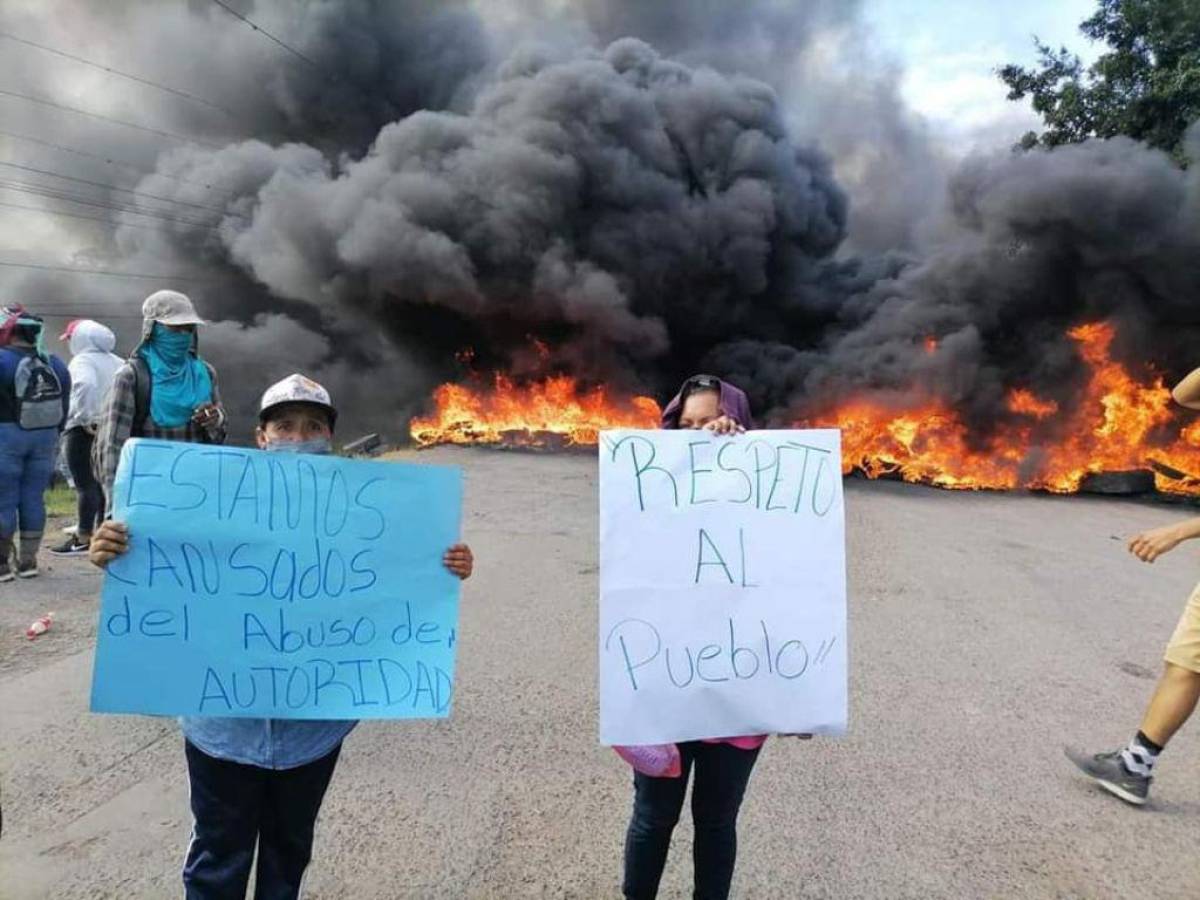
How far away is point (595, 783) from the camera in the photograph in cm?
295

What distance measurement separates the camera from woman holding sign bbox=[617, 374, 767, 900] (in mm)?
1937

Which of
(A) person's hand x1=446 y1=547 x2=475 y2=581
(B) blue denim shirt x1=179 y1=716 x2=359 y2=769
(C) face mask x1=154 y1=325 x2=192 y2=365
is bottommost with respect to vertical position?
(B) blue denim shirt x1=179 y1=716 x2=359 y2=769

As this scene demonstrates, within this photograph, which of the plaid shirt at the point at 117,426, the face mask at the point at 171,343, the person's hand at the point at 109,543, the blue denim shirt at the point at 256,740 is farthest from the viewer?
the face mask at the point at 171,343

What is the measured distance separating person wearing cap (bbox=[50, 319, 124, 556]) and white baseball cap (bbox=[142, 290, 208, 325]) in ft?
10.2

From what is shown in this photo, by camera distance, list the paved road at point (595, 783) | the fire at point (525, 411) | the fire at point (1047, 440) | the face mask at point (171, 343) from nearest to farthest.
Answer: the paved road at point (595, 783) → the face mask at point (171, 343) → the fire at point (1047, 440) → the fire at point (525, 411)

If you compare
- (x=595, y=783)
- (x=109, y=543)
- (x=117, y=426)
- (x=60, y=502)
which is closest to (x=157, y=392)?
(x=117, y=426)

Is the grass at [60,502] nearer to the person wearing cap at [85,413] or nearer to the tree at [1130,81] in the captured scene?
the person wearing cap at [85,413]

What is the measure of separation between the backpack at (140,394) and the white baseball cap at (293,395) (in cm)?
146

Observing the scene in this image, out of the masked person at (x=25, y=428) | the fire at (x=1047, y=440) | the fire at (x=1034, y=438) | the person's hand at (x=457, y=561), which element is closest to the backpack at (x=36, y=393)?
the masked person at (x=25, y=428)

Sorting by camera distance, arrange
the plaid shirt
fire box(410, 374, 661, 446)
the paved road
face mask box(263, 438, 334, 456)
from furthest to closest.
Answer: fire box(410, 374, 661, 446) < the plaid shirt < the paved road < face mask box(263, 438, 334, 456)

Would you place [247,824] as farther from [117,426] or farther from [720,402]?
[117,426]

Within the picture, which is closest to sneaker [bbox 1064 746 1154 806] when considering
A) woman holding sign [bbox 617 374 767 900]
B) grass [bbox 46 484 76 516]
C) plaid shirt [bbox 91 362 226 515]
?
woman holding sign [bbox 617 374 767 900]

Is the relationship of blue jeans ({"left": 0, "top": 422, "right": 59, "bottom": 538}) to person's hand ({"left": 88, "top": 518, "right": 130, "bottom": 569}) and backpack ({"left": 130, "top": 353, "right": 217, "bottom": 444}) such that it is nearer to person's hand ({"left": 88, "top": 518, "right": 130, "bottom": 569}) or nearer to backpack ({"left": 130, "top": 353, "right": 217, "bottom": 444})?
backpack ({"left": 130, "top": 353, "right": 217, "bottom": 444})

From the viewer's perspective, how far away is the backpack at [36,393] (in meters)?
Result: 4.95
